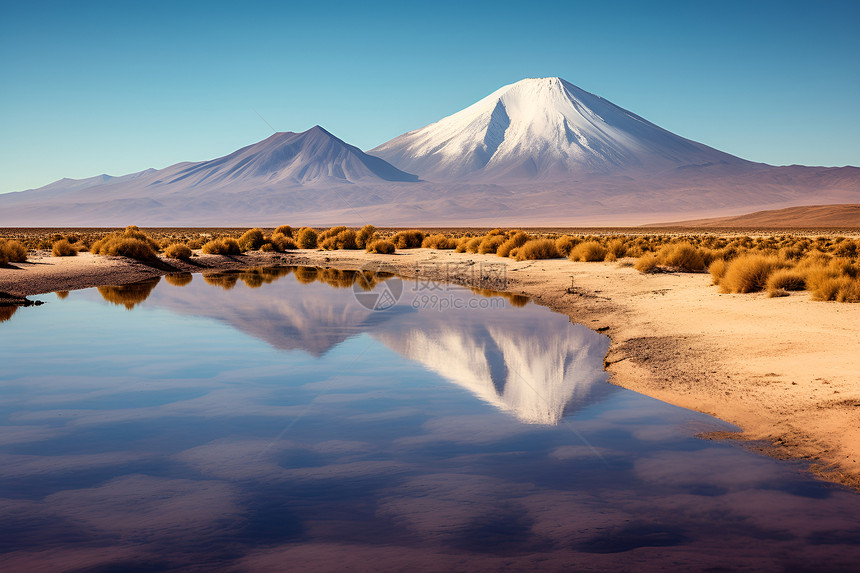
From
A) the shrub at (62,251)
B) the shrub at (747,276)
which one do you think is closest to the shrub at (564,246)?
the shrub at (747,276)

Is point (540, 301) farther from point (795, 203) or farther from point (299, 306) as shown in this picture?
point (795, 203)

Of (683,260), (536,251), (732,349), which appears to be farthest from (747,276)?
(536,251)

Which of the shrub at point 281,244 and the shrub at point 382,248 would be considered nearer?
the shrub at point 382,248

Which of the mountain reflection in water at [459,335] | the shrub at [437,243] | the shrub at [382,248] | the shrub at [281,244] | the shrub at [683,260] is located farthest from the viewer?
the shrub at [281,244]

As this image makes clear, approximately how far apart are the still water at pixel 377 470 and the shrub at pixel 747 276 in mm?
6155

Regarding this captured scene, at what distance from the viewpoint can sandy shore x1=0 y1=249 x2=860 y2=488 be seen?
751 centimetres

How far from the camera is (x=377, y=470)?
6844mm

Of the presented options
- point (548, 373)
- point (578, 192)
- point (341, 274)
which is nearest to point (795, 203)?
Result: point (578, 192)

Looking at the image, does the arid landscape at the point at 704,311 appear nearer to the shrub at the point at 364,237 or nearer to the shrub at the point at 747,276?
the shrub at the point at 747,276

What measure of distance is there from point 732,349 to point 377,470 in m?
7.27

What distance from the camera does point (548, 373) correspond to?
11016 millimetres

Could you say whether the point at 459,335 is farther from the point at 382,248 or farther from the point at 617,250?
the point at 382,248

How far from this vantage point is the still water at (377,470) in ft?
17.1

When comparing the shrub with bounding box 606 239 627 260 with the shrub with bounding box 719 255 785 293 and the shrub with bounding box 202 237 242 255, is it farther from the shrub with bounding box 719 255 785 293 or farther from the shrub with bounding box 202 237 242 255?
the shrub with bounding box 202 237 242 255
